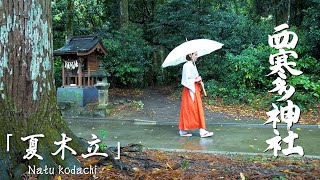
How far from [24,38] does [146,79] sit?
52.8 ft

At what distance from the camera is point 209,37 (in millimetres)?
14914

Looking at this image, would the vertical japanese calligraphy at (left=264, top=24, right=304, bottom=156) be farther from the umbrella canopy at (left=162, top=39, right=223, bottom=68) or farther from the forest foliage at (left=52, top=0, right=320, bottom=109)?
the forest foliage at (left=52, top=0, right=320, bottom=109)

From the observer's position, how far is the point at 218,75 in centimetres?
1518

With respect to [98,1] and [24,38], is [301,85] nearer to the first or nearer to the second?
[24,38]

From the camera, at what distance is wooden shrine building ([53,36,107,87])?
12.0 meters

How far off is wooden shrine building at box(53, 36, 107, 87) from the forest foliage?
10.8 feet

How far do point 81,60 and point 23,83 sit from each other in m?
8.82

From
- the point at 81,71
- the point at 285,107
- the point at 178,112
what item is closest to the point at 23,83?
the point at 285,107

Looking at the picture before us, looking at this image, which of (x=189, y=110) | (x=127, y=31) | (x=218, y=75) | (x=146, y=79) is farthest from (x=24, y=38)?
(x=146, y=79)

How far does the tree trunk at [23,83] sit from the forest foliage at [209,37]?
852cm

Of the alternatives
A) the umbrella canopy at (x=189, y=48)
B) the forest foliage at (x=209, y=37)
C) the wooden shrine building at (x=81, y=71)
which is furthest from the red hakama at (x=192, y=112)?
the wooden shrine building at (x=81, y=71)

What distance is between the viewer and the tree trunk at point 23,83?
11.6 feet

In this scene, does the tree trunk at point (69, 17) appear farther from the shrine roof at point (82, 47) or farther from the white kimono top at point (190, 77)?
the white kimono top at point (190, 77)

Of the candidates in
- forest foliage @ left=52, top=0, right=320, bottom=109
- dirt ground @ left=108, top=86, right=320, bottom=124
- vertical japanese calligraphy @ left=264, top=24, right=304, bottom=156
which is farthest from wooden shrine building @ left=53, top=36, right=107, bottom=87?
vertical japanese calligraphy @ left=264, top=24, right=304, bottom=156
